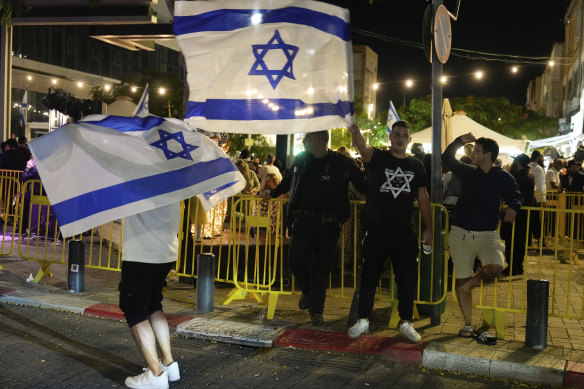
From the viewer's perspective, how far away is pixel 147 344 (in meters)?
5.42

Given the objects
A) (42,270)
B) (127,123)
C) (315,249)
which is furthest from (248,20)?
(42,270)

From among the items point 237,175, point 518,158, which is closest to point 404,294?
point 237,175

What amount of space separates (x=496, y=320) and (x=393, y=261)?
123 centimetres

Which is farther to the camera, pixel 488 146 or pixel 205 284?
pixel 205 284

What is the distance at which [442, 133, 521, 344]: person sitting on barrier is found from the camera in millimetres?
6879

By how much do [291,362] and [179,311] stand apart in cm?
212

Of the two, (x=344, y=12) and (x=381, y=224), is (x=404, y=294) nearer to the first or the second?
(x=381, y=224)

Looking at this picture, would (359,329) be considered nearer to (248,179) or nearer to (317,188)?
(317,188)

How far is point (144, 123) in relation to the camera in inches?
227

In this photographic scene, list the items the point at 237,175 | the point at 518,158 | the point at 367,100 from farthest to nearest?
the point at 367,100 → the point at 518,158 → the point at 237,175

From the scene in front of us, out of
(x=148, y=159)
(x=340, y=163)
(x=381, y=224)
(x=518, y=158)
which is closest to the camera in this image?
(x=148, y=159)

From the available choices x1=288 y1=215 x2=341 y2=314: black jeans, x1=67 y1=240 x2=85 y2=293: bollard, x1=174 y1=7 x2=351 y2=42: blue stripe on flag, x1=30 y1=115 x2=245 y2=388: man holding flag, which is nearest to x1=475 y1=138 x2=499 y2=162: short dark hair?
x1=288 y1=215 x2=341 y2=314: black jeans

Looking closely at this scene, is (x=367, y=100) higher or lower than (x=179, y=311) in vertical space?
higher

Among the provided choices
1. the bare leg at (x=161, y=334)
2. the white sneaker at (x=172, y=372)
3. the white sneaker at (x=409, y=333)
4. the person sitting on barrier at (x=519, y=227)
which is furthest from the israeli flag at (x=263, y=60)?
the person sitting on barrier at (x=519, y=227)
